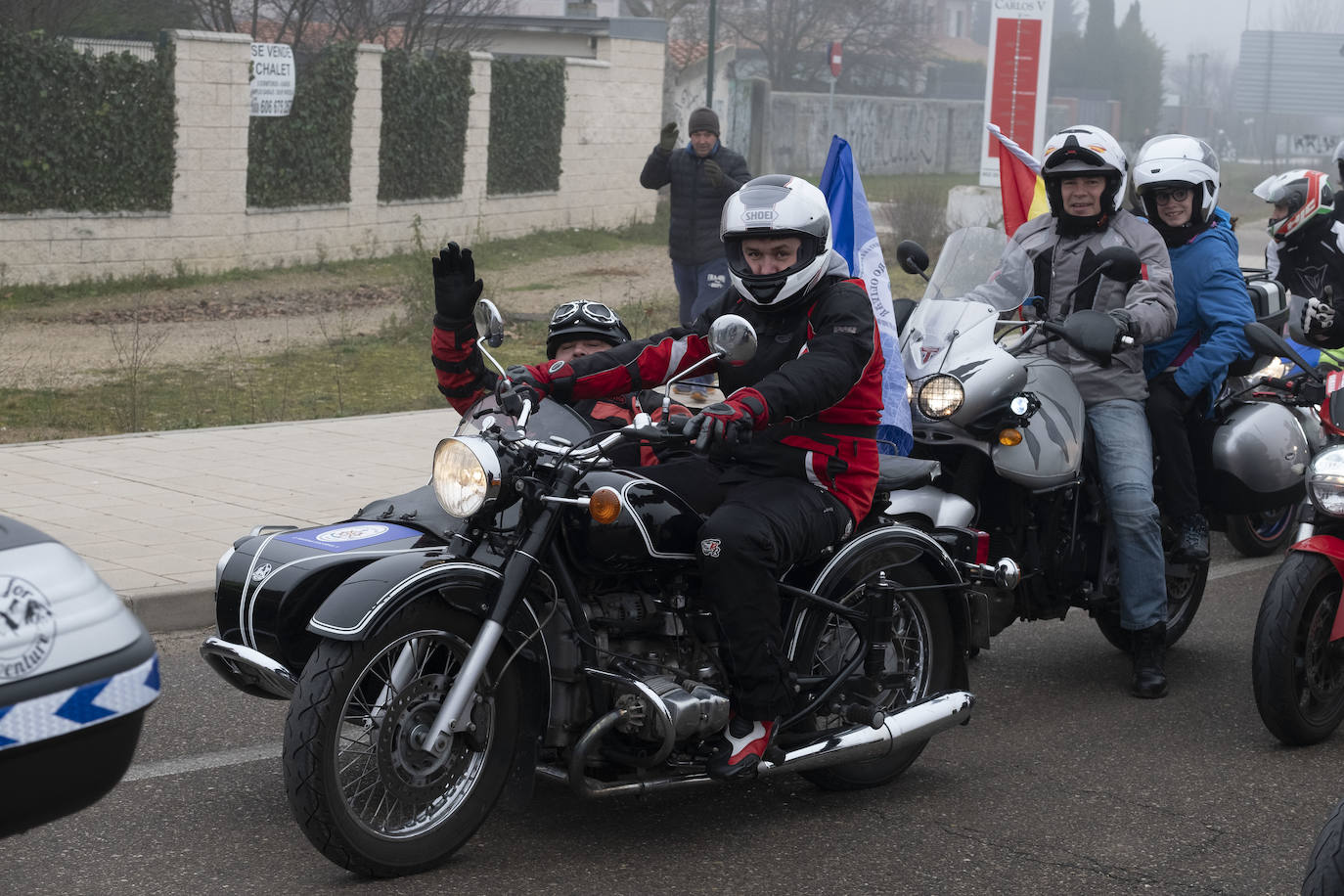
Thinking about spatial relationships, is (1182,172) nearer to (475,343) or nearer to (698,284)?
(475,343)

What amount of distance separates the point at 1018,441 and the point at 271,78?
18158mm

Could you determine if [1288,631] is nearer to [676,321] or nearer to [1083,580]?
[1083,580]

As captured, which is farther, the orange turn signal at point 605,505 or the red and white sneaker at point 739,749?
the red and white sneaker at point 739,749

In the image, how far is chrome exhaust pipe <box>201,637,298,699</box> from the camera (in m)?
4.54

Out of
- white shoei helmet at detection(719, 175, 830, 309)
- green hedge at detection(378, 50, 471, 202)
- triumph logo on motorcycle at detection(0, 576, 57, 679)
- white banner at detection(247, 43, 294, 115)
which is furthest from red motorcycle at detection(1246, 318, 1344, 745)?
green hedge at detection(378, 50, 471, 202)

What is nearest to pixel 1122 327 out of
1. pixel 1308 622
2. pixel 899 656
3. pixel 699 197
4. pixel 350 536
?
pixel 1308 622

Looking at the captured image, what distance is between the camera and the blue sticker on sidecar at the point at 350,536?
188 inches

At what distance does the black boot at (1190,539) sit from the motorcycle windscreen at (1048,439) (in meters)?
0.69

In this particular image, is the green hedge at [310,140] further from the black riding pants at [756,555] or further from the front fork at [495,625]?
the front fork at [495,625]

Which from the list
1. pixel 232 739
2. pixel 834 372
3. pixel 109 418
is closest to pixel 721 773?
pixel 834 372

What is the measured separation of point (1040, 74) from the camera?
2620 centimetres

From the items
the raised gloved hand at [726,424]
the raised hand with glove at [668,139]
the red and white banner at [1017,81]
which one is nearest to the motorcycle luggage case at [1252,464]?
the raised gloved hand at [726,424]

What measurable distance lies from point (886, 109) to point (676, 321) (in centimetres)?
4187

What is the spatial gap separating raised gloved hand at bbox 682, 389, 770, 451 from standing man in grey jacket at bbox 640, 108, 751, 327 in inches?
Result: 390
